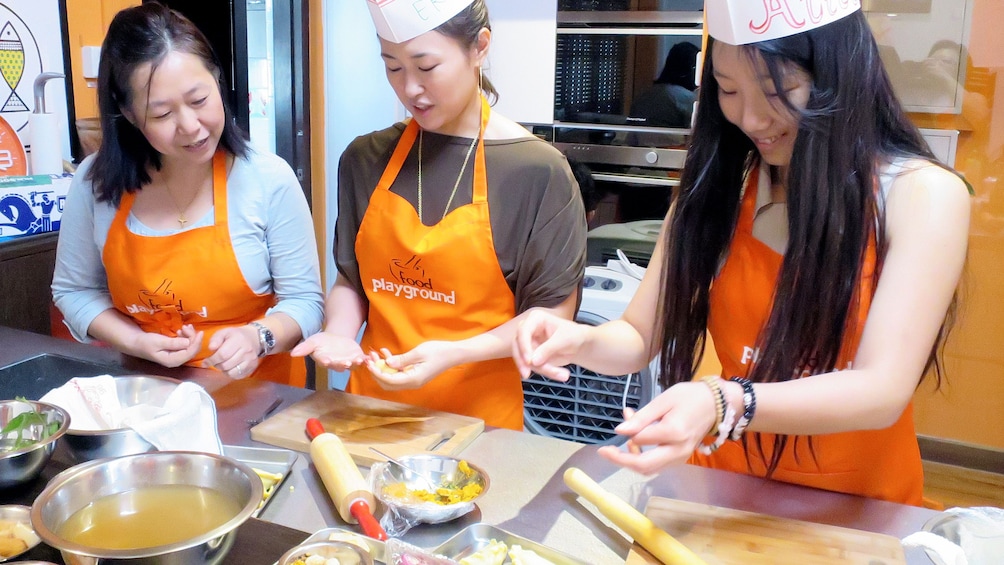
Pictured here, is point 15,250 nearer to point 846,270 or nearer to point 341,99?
point 341,99

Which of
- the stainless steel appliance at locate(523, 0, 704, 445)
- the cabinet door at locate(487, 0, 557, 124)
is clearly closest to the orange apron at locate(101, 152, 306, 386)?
the stainless steel appliance at locate(523, 0, 704, 445)

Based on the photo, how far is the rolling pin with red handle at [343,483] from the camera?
36.7 inches

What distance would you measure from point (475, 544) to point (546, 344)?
0.31m

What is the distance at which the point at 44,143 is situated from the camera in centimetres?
205

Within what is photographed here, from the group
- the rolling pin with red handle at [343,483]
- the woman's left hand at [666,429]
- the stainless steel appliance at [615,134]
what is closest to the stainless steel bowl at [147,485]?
the rolling pin with red handle at [343,483]

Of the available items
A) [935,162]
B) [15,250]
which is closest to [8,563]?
[935,162]

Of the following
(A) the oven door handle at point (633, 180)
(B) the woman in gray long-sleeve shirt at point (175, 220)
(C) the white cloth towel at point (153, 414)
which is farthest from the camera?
(A) the oven door handle at point (633, 180)

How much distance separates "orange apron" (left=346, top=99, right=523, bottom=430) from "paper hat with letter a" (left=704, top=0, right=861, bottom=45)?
1.85 feet

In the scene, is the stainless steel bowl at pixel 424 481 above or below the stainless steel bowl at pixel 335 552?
below

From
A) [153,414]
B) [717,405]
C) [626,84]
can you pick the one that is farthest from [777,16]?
[626,84]

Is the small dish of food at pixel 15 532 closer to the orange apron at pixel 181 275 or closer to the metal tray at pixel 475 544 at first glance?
the metal tray at pixel 475 544

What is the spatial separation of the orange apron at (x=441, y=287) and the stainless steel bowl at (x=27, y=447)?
57 cm

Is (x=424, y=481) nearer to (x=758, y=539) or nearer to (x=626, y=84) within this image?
(x=758, y=539)

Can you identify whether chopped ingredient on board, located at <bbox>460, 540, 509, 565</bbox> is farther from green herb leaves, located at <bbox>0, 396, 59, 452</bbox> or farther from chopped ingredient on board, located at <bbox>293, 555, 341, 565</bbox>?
green herb leaves, located at <bbox>0, 396, 59, 452</bbox>
